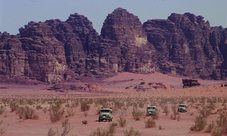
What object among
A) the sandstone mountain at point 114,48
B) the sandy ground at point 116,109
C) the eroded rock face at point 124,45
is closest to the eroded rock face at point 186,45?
the sandstone mountain at point 114,48

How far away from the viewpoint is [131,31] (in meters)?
151

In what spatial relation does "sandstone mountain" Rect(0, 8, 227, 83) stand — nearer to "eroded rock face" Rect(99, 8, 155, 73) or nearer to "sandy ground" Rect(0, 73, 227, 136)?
"eroded rock face" Rect(99, 8, 155, 73)

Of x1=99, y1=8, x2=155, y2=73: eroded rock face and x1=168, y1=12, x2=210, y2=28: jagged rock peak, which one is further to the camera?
x1=168, y1=12, x2=210, y2=28: jagged rock peak

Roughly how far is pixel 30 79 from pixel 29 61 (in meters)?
5.72

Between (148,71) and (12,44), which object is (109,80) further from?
(12,44)

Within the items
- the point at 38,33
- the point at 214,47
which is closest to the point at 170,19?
the point at 214,47

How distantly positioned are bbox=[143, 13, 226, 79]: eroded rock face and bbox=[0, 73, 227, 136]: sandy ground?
1350cm

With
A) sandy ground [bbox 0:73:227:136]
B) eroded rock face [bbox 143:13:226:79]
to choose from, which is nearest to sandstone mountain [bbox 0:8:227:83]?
eroded rock face [bbox 143:13:226:79]

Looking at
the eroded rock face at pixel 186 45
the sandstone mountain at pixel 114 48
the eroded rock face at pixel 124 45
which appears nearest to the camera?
the sandstone mountain at pixel 114 48

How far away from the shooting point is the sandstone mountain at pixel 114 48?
4525 inches

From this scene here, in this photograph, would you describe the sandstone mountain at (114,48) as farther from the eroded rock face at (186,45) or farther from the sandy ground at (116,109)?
the sandy ground at (116,109)

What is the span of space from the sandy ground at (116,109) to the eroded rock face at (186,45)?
13504mm

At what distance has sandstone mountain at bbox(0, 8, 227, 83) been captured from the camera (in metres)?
115

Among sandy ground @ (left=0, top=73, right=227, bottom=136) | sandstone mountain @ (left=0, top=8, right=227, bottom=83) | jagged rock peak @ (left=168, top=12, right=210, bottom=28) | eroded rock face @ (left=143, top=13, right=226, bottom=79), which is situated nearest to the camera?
sandy ground @ (left=0, top=73, right=227, bottom=136)
